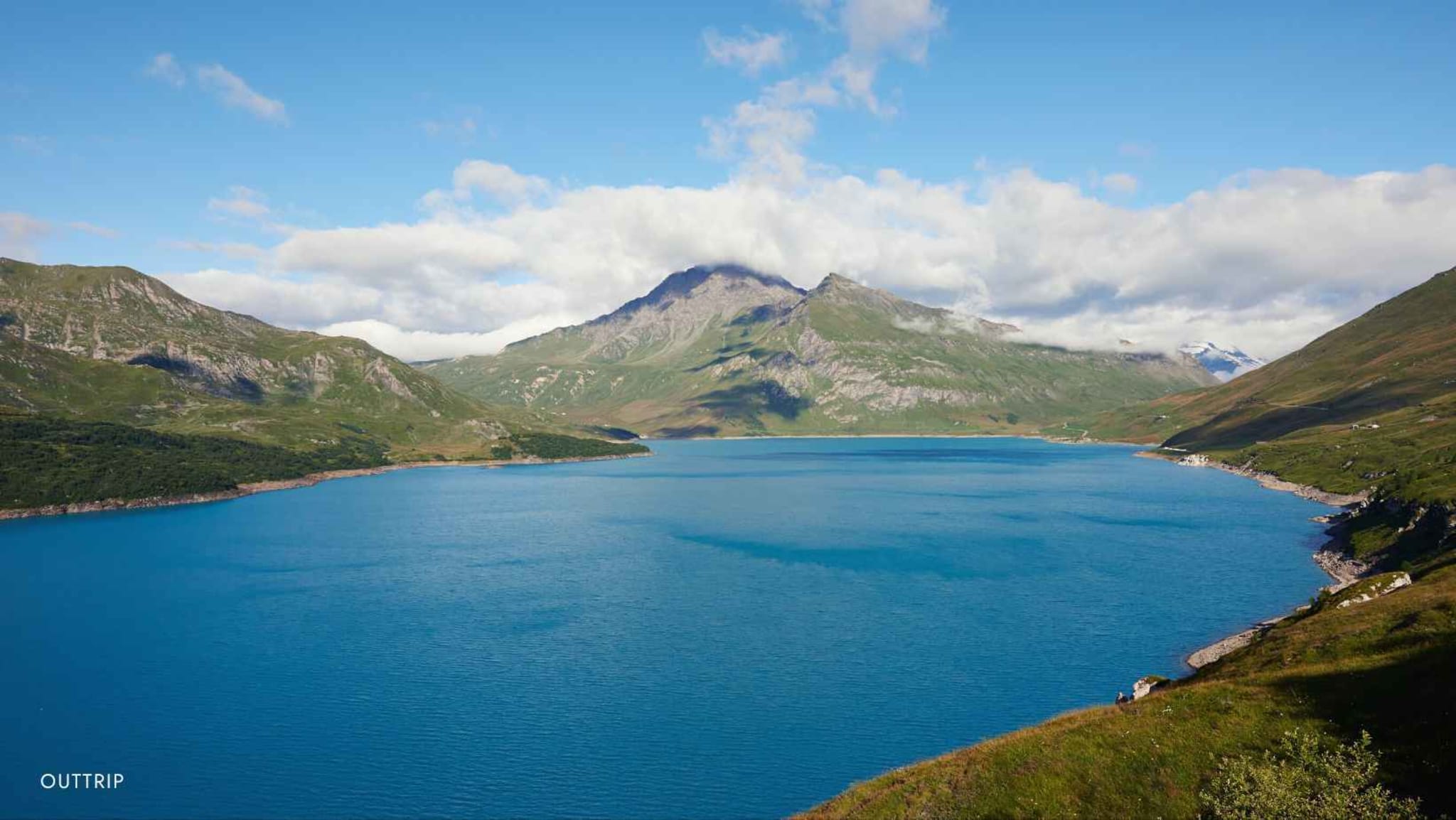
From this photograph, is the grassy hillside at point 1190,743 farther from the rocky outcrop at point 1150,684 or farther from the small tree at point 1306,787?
the rocky outcrop at point 1150,684

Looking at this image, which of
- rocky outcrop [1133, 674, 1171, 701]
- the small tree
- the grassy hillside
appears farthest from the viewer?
rocky outcrop [1133, 674, 1171, 701]

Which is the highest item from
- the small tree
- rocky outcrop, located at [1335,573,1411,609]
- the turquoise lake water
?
the small tree

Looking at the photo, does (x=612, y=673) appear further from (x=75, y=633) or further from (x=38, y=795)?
(x=75, y=633)

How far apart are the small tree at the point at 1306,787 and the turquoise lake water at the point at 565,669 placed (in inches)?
1654

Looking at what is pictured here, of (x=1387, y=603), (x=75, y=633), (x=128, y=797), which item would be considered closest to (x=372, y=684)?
(x=128, y=797)

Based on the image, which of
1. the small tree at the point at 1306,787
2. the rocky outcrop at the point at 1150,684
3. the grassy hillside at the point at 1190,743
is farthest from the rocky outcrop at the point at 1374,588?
the small tree at the point at 1306,787

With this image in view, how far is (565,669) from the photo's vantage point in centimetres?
10619

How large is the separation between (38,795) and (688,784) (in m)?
62.9

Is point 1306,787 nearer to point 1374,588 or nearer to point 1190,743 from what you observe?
point 1190,743

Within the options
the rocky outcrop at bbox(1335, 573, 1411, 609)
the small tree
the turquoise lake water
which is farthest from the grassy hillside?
the turquoise lake water

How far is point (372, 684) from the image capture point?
10250 centimetres

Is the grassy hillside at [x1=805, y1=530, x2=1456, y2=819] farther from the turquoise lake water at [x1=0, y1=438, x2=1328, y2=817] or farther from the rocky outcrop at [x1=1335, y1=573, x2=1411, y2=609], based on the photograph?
the turquoise lake water at [x1=0, y1=438, x2=1328, y2=817]

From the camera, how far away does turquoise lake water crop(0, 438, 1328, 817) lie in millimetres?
76062

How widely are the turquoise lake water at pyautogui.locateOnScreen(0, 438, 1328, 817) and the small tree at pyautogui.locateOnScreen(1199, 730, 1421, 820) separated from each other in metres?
42.0
